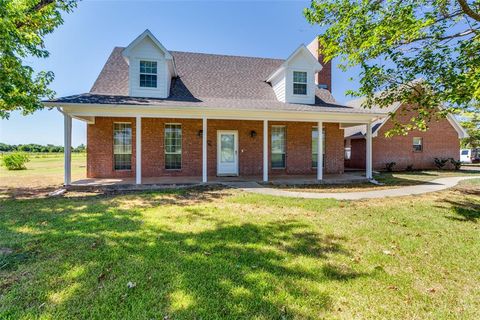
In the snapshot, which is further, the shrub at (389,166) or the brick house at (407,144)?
the brick house at (407,144)

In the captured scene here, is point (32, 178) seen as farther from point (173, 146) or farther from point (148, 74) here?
point (148, 74)

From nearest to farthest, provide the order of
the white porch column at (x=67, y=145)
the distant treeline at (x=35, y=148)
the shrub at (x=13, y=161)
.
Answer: the white porch column at (x=67, y=145) < the shrub at (x=13, y=161) < the distant treeline at (x=35, y=148)

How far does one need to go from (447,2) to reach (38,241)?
37.1 feet

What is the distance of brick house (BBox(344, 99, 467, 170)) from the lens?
17094 millimetres

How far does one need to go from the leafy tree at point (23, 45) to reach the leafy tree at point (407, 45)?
9.38 metres

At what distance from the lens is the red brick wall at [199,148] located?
37.9ft

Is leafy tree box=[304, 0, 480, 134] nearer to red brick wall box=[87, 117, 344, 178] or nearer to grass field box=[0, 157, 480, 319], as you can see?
grass field box=[0, 157, 480, 319]

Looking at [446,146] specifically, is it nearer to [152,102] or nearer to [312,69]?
[312,69]

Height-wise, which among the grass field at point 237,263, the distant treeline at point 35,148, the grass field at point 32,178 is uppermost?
the distant treeline at point 35,148

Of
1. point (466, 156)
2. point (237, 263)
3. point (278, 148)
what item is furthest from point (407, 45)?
point (466, 156)

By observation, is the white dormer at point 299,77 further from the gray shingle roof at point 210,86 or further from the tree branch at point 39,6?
the tree branch at point 39,6

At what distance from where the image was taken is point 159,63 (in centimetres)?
1112

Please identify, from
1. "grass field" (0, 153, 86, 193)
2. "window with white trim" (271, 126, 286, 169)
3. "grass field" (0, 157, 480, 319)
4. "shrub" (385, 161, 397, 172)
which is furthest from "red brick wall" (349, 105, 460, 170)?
"grass field" (0, 153, 86, 193)

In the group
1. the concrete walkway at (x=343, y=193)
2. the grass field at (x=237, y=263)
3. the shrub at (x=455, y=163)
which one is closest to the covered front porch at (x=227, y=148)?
the concrete walkway at (x=343, y=193)
